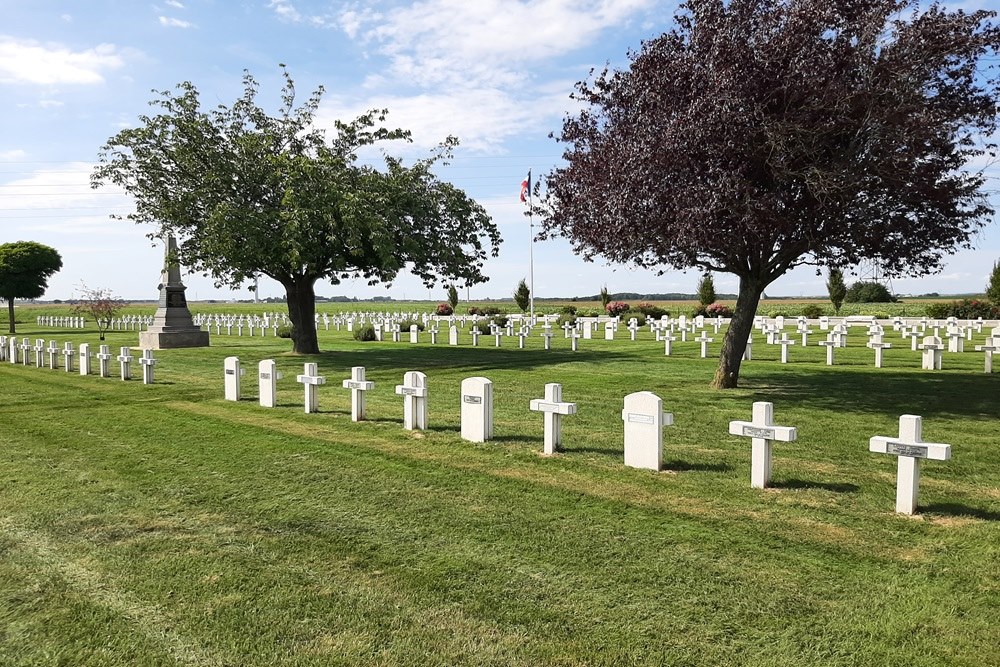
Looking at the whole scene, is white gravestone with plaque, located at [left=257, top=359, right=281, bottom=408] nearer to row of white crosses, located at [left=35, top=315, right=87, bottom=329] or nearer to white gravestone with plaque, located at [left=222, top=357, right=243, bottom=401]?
white gravestone with plaque, located at [left=222, top=357, right=243, bottom=401]

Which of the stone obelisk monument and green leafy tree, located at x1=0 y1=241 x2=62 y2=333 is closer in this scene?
the stone obelisk monument

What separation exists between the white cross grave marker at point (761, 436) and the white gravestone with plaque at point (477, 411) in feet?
10.5

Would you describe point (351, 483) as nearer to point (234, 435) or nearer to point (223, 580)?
point (223, 580)

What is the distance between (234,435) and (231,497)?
324 cm

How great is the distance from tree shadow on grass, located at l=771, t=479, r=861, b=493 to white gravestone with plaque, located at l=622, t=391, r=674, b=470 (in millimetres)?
1183

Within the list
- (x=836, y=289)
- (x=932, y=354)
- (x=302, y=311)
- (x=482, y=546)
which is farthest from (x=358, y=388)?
(x=836, y=289)

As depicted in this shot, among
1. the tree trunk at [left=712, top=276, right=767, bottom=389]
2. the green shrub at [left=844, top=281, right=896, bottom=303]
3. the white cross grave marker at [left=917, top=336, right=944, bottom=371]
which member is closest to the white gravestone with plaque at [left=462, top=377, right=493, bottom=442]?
the tree trunk at [left=712, top=276, right=767, bottom=389]

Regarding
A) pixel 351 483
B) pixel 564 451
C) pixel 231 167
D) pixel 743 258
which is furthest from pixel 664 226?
pixel 231 167

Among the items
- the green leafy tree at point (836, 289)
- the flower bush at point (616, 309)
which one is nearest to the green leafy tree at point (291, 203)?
the flower bush at point (616, 309)

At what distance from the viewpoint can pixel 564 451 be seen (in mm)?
8406

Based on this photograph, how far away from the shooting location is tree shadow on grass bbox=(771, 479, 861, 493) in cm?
675

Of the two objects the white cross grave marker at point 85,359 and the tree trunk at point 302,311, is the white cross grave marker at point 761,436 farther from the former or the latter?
the tree trunk at point 302,311

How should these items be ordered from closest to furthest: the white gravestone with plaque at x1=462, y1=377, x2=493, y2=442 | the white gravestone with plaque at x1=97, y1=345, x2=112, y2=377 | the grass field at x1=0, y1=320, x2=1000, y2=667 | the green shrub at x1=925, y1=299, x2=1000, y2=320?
the grass field at x1=0, y1=320, x2=1000, y2=667 → the white gravestone with plaque at x1=462, y1=377, x2=493, y2=442 → the white gravestone with plaque at x1=97, y1=345, x2=112, y2=377 → the green shrub at x1=925, y1=299, x2=1000, y2=320

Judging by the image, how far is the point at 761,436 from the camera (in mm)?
6707
